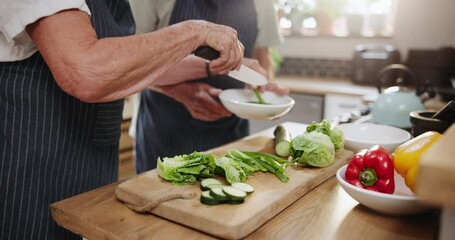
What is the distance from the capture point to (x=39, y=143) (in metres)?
1.00

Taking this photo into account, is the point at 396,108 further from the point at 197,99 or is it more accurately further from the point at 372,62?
the point at 372,62

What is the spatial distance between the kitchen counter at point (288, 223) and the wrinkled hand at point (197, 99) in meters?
0.73

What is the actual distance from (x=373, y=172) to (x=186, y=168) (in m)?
0.40

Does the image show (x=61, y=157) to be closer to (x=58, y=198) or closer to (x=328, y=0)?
(x=58, y=198)

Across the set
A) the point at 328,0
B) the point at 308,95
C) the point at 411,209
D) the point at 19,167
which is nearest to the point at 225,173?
the point at 411,209

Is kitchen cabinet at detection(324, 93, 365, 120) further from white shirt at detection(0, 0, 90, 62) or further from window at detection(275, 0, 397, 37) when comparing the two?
white shirt at detection(0, 0, 90, 62)

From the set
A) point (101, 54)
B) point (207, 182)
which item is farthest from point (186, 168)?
point (101, 54)

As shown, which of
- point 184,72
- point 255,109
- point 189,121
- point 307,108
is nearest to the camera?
point 255,109

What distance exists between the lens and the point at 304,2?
386cm

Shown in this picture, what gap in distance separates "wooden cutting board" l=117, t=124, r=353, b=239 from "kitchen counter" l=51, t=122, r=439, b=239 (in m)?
0.02

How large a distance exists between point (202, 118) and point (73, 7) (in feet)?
2.88

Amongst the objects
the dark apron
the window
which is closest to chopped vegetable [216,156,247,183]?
the dark apron

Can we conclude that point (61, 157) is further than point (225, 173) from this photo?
Yes

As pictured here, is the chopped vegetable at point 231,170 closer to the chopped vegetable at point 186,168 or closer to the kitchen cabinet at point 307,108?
the chopped vegetable at point 186,168
